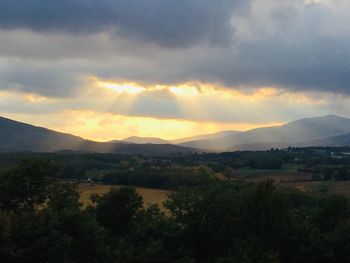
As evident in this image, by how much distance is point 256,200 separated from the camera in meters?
54.1

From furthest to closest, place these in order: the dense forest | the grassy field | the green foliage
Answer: the grassy field < the green foliage < the dense forest

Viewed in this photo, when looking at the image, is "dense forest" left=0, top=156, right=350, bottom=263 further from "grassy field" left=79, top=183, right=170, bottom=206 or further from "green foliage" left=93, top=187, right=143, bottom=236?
"grassy field" left=79, top=183, right=170, bottom=206

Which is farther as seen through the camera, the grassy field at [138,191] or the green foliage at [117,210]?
the grassy field at [138,191]

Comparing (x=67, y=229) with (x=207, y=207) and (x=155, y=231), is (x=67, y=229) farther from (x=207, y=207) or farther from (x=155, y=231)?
(x=207, y=207)

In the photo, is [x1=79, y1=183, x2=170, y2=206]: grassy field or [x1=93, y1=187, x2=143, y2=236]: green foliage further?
[x1=79, y1=183, x2=170, y2=206]: grassy field

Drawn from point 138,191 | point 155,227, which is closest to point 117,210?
point 155,227

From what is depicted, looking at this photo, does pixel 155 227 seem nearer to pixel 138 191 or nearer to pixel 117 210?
pixel 117 210

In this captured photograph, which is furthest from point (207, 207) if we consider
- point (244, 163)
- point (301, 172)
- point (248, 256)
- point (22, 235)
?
point (244, 163)

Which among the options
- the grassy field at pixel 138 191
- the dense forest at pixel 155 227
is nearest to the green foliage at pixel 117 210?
the dense forest at pixel 155 227

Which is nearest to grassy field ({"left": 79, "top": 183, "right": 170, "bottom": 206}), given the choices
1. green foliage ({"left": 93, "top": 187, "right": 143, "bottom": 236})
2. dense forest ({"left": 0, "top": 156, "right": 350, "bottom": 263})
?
green foliage ({"left": 93, "top": 187, "right": 143, "bottom": 236})

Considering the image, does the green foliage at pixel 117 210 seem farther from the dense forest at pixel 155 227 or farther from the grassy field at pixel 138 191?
the grassy field at pixel 138 191

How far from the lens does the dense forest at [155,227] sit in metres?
43.9

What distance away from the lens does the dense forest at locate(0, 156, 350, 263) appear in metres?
43.9

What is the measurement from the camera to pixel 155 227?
167 feet
